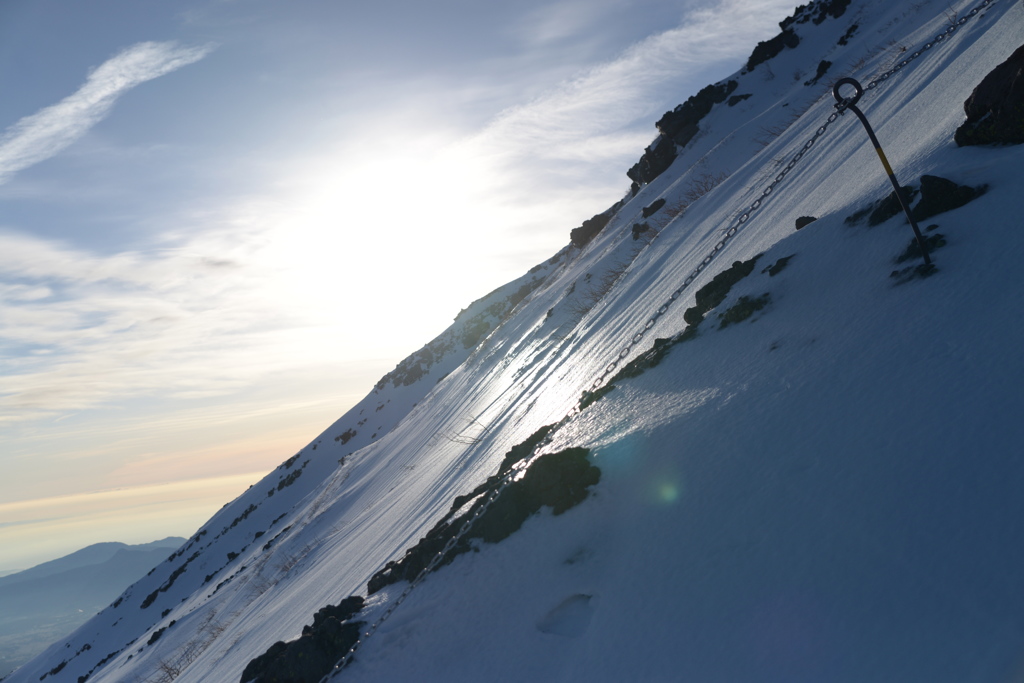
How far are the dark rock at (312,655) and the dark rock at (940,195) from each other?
5867 millimetres

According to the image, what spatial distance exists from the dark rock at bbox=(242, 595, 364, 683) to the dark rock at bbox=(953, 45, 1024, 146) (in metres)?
6.93

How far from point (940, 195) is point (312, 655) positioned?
255 inches

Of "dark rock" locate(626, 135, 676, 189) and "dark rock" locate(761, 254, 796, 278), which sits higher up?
"dark rock" locate(626, 135, 676, 189)

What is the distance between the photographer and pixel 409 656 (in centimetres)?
432

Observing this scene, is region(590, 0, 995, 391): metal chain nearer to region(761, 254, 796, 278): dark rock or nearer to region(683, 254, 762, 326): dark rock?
region(683, 254, 762, 326): dark rock

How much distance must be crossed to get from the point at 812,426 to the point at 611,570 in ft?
5.26

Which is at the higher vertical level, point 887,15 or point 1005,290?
point 887,15

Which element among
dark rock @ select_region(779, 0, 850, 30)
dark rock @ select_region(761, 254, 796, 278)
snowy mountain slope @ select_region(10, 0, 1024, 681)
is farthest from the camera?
dark rock @ select_region(779, 0, 850, 30)

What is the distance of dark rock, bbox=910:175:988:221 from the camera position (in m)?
4.57

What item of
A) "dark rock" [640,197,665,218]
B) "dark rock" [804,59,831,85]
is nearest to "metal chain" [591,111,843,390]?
"dark rock" [640,197,665,218]

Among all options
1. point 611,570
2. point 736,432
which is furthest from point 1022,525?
point 611,570

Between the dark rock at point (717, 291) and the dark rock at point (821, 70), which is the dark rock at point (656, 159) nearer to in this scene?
the dark rock at point (821, 70)

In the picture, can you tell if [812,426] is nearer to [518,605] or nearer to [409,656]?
[518,605]

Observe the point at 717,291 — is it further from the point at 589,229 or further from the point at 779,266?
the point at 589,229
